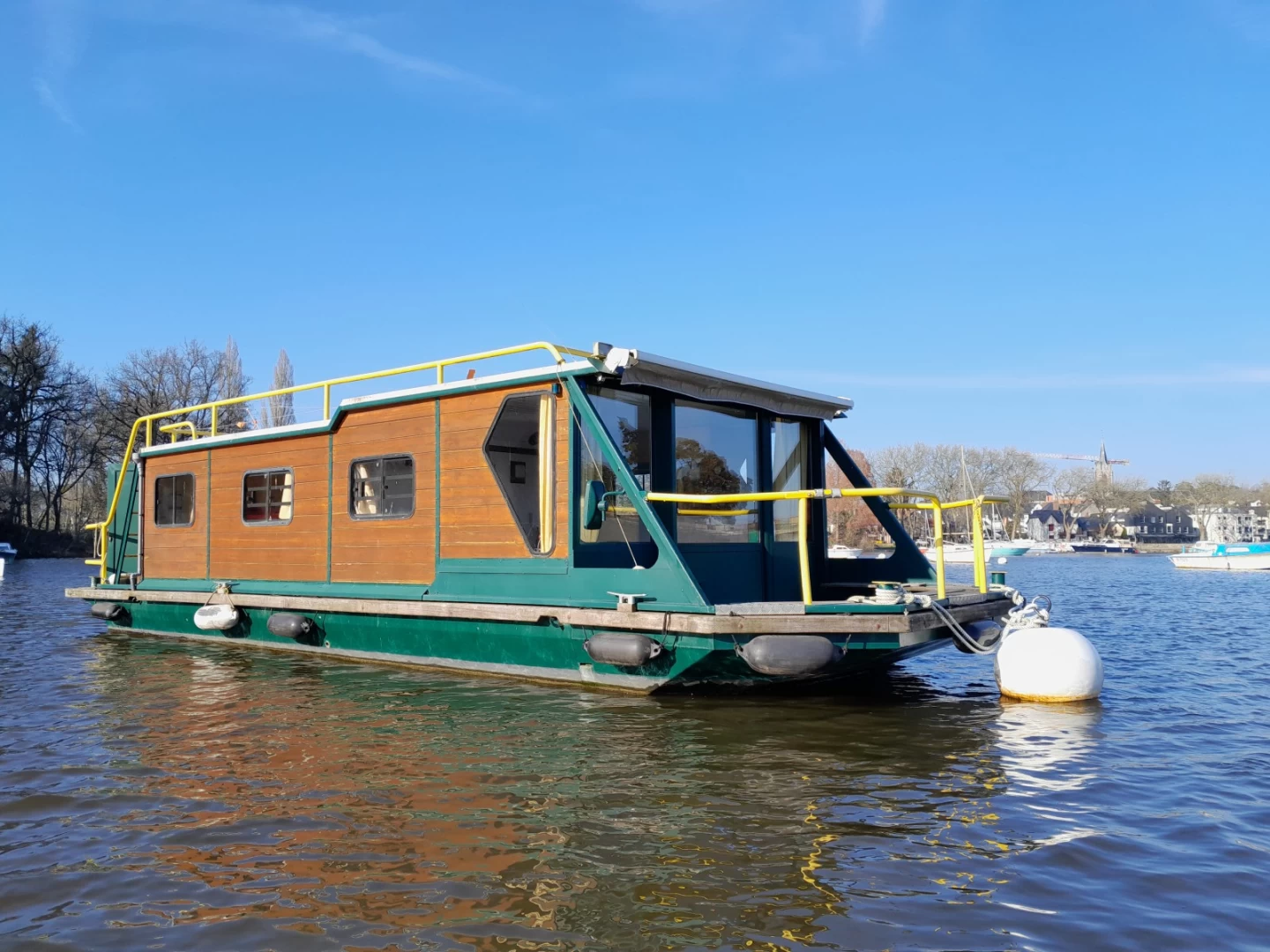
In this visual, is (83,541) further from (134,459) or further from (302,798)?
(302,798)

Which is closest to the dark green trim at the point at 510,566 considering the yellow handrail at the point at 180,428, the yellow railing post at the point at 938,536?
the yellow railing post at the point at 938,536

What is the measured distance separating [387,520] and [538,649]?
2.54m

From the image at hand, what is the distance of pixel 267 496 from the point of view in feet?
39.0

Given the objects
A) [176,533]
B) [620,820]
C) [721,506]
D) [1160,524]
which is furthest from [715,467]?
[1160,524]

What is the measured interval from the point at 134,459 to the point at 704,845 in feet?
39.6

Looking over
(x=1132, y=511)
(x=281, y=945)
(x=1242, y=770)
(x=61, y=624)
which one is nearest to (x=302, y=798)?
(x=281, y=945)

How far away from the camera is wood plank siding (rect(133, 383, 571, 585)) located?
9.29 m

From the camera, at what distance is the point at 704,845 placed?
16.3 feet

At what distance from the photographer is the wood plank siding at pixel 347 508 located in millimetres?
9289

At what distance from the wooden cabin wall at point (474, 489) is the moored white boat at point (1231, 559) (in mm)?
51500

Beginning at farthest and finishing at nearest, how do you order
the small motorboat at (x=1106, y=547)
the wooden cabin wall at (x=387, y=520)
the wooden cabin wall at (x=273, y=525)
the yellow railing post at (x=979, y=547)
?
the small motorboat at (x=1106, y=547), the wooden cabin wall at (x=273, y=525), the wooden cabin wall at (x=387, y=520), the yellow railing post at (x=979, y=547)

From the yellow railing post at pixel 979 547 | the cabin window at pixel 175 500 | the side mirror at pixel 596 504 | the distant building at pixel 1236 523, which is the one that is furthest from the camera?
the distant building at pixel 1236 523

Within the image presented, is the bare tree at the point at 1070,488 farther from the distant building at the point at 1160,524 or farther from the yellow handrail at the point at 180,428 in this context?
the yellow handrail at the point at 180,428

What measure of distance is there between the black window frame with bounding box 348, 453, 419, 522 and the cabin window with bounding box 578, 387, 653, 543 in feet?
7.36
